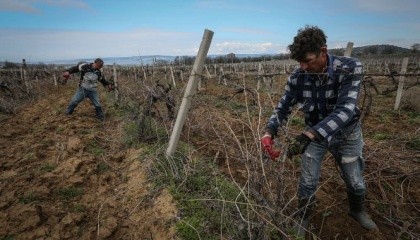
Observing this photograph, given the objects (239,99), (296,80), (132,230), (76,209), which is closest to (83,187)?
(76,209)

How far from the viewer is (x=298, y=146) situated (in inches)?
84.0

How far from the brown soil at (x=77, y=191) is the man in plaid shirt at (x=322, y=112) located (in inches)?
49.9

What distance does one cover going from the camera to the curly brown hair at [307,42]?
229 centimetres

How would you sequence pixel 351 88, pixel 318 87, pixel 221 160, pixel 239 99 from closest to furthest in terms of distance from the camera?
pixel 351 88 → pixel 318 87 → pixel 221 160 → pixel 239 99

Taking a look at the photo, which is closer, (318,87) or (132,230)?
(318,87)

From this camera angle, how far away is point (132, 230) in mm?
2881

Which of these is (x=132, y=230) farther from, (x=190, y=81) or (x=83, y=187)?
(x=190, y=81)

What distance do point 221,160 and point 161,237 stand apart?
2.23 meters

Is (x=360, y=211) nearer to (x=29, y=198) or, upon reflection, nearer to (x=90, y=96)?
(x=29, y=198)

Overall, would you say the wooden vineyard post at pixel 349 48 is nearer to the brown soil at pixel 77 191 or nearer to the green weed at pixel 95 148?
the brown soil at pixel 77 191

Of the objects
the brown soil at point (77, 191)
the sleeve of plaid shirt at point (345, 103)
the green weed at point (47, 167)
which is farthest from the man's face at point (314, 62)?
the green weed at point (47, 167)

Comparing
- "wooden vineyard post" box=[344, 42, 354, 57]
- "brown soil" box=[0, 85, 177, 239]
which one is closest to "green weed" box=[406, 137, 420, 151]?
"wooden vineyard post" box=[344, 42, 354, 57]

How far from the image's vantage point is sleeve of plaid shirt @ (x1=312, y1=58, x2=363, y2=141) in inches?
87.7

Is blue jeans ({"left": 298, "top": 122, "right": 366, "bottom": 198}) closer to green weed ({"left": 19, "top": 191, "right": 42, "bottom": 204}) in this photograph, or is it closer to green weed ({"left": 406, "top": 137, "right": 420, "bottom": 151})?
green weed ({"left": 19, "top": 191, "right": 42, "bottom": 204})
